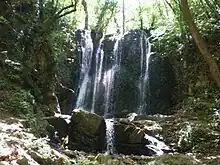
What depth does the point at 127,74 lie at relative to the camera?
18.2 metres

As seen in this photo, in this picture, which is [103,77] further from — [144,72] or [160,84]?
[160,84]

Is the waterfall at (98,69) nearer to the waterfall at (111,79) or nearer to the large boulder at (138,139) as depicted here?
the waterfall at (111,79)

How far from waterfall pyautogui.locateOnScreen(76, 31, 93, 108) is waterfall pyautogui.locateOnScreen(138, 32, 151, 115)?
9.53ft

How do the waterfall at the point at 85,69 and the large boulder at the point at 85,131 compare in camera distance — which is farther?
the waterfall at the point at 85,69

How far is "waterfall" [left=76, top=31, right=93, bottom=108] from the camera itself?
17.5 m

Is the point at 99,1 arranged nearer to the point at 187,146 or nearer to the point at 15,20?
the point at 15,20

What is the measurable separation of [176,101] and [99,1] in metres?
11.5

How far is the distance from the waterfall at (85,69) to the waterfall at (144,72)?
291cm

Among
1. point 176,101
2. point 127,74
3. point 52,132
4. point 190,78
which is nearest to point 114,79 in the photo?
point 127,74

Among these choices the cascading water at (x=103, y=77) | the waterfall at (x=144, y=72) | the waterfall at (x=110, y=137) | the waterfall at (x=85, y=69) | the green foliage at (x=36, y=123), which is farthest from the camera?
the waterfall at (x=85, y=69)

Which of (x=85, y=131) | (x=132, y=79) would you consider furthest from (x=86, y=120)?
(x=132, y=79)

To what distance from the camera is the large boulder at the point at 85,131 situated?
10.3 metres

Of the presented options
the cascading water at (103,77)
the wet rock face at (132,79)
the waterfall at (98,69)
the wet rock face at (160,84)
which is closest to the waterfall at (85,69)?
the cascading water at (103,77)

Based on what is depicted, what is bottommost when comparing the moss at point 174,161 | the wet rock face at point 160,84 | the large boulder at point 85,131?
the moss at point 174,161
